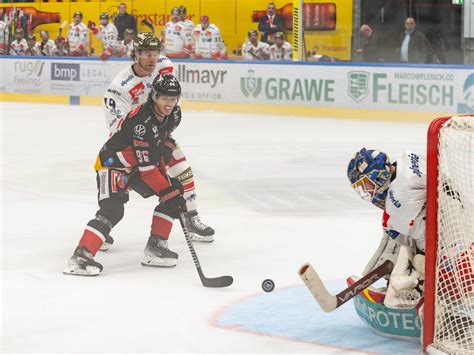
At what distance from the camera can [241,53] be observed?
1608 cm

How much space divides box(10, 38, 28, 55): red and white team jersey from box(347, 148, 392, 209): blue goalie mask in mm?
14804

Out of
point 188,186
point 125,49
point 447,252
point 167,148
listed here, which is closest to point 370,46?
point 125,49

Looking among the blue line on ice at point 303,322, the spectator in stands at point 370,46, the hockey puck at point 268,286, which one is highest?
the spectator in stands at point 370,46

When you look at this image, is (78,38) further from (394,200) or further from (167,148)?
(394,200)

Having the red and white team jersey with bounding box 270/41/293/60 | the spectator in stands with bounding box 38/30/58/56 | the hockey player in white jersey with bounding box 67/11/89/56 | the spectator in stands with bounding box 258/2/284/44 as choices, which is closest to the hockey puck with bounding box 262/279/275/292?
the red and white team jersey with bounding box 270/41/293/60

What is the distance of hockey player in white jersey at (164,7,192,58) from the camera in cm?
1603

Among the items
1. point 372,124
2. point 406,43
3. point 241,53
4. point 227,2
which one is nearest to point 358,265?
point 372,124

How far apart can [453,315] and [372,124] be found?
9104mm

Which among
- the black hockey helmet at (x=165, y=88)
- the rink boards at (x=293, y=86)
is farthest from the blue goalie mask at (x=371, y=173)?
the rink boards at (x=293, y=86)

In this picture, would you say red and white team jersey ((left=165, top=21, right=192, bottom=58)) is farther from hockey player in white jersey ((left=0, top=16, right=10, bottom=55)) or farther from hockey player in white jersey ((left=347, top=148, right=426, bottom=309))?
hockey player in white jersey ((left=347, top=148, right=426, bottom=309))

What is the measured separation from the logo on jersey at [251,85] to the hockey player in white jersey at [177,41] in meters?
2.01

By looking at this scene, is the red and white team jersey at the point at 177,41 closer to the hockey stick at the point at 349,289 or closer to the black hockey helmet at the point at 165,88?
the black hockey helmet at the point at 165,88

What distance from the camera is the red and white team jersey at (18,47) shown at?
17750 mm

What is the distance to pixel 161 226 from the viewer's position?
520cm
